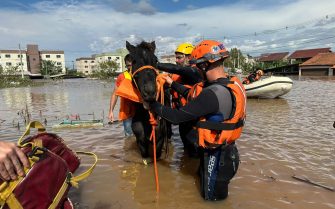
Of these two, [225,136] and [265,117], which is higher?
[225,136]

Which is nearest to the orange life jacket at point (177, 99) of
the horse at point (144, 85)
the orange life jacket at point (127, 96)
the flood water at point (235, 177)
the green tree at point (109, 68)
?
the horse at point (144, 85)

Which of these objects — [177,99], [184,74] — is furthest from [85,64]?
[184,74]

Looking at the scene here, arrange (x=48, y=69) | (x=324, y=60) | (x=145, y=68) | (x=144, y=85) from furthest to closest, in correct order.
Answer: (x=48, y=69)
(x=324, y=60)
(x=145, y=68)
(x=144, y=85)

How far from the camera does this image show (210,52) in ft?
12.1

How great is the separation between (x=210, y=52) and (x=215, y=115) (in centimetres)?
78

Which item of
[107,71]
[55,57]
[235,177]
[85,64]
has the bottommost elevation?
[235,177]

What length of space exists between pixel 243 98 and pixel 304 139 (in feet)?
15.6

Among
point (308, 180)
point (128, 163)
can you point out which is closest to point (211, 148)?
point (308, 180)

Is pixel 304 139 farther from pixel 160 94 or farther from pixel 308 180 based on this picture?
pixel 160 94

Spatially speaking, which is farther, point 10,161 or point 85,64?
point 85,64

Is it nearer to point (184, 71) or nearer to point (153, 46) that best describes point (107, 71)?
point (184, 71)

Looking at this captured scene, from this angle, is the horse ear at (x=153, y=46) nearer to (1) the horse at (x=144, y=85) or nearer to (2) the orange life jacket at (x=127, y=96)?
(1) the horse at (x=144, y=85)

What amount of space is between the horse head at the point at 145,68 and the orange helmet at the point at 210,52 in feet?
2.33

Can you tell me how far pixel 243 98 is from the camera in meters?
3.69
